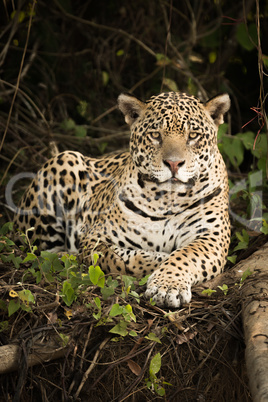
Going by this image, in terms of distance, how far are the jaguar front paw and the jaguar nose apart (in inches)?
33.1

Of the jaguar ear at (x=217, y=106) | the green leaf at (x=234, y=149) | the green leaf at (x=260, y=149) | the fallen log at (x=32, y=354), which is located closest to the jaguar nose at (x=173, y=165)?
the jaguar ear at (x=217, y=106)

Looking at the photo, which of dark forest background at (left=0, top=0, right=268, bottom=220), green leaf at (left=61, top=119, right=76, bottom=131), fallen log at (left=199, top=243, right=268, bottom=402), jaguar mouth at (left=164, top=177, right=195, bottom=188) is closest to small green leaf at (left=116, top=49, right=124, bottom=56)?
dark forest background at (left=0, top=0, right=268, bottom=220)

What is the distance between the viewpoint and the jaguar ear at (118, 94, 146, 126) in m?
5.44

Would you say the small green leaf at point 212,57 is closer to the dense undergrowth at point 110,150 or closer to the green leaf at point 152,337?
the dense undergrowth at point 110,150

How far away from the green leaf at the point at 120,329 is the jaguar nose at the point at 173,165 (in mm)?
1407

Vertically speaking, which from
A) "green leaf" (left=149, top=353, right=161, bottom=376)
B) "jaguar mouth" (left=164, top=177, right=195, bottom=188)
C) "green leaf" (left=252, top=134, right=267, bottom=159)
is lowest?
"green leaf" (left=149, top=353, right=161, bottom=376)

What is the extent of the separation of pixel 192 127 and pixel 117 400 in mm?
2314

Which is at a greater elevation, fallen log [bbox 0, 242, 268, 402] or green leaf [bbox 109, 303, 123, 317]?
green leaf [bbox 109, 303, 123, 317]

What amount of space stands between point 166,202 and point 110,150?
126 inches

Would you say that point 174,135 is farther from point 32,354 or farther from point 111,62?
point 111,62

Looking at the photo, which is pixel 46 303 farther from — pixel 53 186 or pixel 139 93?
pixel 139 93

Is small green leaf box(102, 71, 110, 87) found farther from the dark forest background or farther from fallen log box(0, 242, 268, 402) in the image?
fallen log box(0, 242, 268, 402)

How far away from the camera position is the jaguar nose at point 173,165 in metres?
4.83

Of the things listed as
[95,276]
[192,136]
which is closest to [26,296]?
[95,276]
